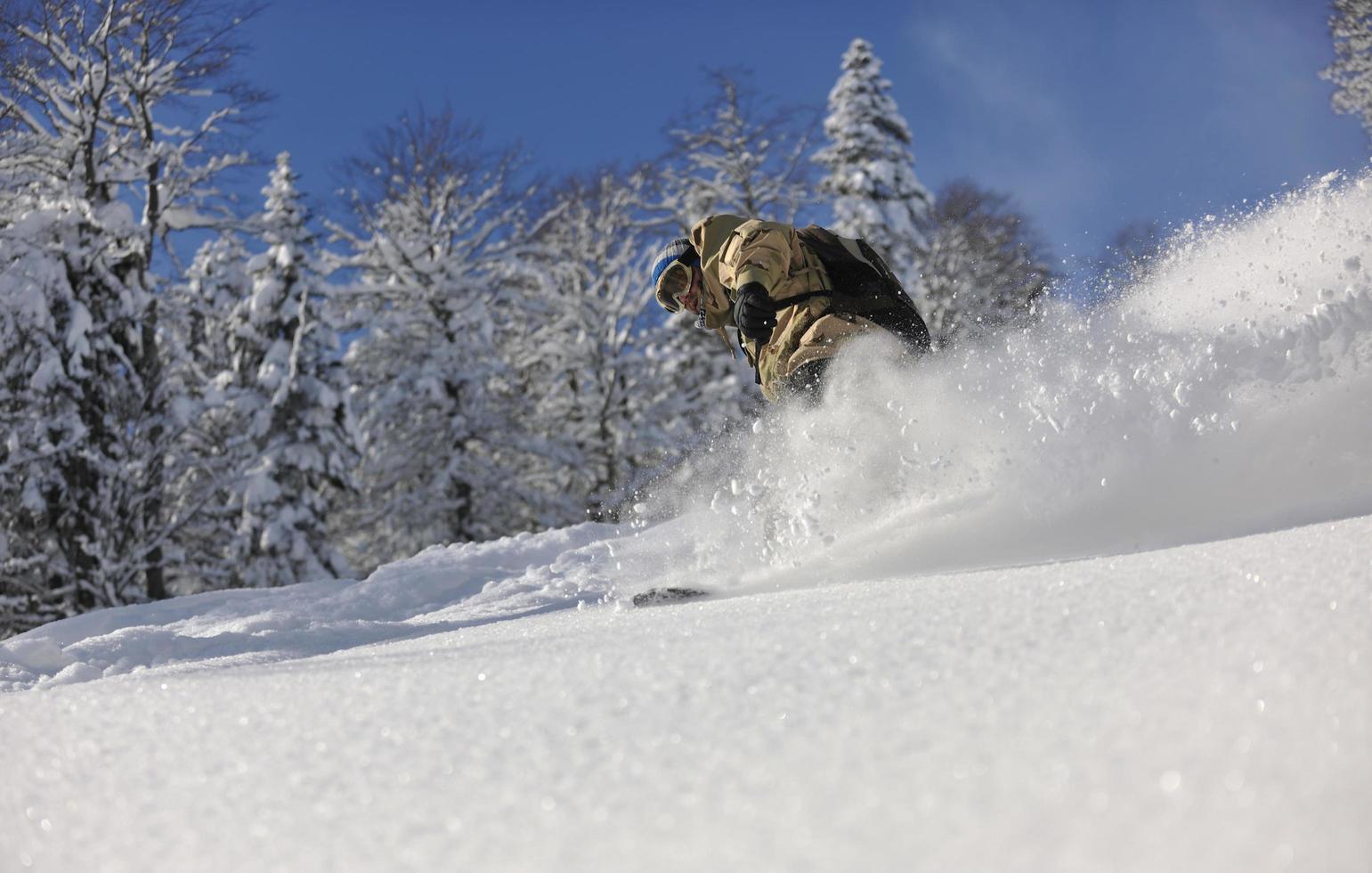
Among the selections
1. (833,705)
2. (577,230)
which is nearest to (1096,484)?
(833,705)

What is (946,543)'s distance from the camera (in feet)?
11.0

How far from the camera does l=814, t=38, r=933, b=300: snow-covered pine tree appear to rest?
20344mm

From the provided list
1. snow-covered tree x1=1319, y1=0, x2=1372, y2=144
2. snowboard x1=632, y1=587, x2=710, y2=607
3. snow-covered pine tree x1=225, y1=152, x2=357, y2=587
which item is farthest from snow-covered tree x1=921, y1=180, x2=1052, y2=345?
snowboard x1=632, y1=587, x2=710, y2=607

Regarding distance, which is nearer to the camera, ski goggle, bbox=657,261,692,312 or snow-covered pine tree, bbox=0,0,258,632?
ski goggle, bbox=657,261,692,312

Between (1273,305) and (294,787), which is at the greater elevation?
(1273,305)

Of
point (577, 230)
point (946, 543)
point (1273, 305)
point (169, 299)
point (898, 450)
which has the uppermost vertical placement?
point (577, 230)

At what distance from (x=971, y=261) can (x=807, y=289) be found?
17209 mm

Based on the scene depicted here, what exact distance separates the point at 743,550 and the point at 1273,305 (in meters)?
2.43

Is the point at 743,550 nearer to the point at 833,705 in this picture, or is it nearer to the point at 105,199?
the point at 833,705

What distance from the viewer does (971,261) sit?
67.6 ft

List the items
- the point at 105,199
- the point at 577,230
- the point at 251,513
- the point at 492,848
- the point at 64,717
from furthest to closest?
the point at 577,230 → the point at 251,513 → the point at 105,199 → the point at 64,717 → the point at 492,848

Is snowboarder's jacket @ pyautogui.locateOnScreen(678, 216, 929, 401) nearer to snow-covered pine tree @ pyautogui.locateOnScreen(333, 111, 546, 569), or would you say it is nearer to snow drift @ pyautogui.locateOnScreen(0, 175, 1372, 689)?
snow drift @ pyautogui.locateOnScreen(0, 175, 1372, 689)

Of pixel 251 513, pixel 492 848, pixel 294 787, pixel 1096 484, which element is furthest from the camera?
pixel 251 513

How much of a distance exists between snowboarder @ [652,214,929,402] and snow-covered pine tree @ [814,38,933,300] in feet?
51.0
